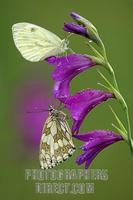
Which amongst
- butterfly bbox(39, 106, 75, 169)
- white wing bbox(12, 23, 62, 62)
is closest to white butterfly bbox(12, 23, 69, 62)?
white wing bbox(12, 23, 62, 62)

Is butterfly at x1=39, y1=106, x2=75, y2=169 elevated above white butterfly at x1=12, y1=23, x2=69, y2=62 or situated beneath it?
situated beneath

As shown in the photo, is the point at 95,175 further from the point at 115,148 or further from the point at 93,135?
the point at 93,135

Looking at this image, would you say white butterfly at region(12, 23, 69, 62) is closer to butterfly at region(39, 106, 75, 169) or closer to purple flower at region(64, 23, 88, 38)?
purple flower at region(64, 23, 88, 38)

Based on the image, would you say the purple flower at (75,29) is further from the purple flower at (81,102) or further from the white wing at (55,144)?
the white wing at (55,144)

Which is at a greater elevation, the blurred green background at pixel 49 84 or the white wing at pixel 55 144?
the blurred green background at pixel 49 84

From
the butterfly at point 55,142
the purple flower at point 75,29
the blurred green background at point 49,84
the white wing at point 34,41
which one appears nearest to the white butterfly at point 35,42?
the white wing at point 34,41

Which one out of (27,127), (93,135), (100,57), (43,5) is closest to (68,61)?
(100,57)

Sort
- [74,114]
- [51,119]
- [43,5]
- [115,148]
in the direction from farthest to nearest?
[43,5] < [115,148] < [51,119] < [74,114]
